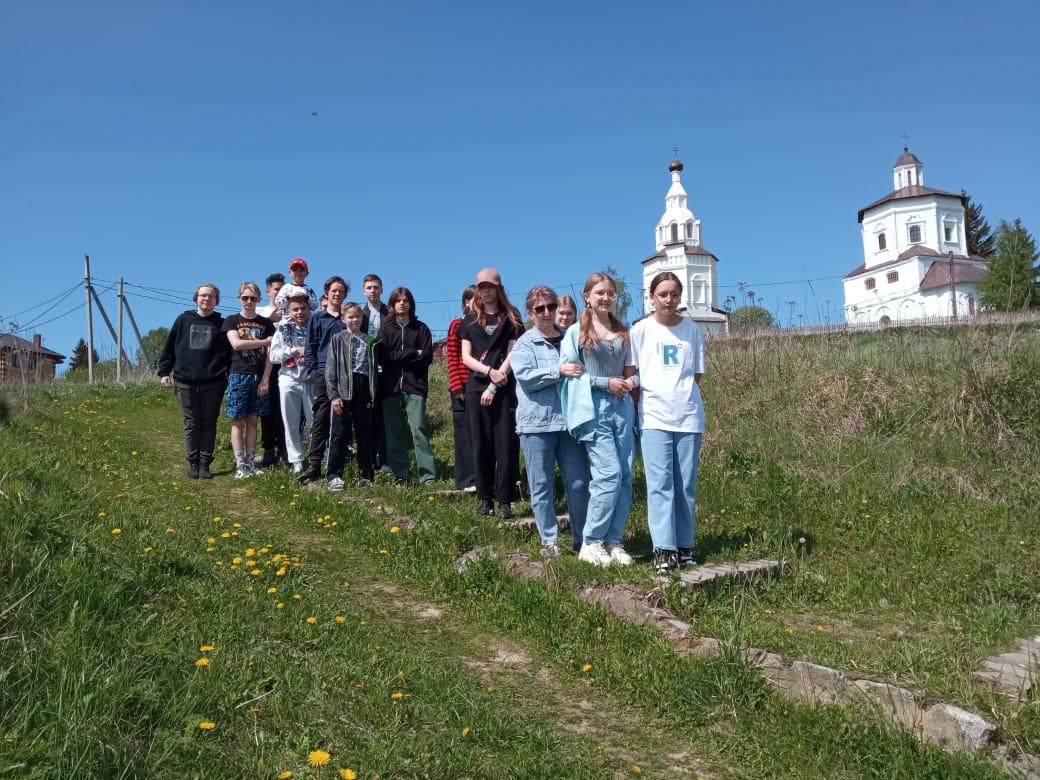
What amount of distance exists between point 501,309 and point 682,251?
265 ft

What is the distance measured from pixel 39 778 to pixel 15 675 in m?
0.72

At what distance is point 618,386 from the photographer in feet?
16.8

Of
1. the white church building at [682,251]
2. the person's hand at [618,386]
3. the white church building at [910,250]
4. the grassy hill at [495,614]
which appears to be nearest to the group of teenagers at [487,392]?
the person's hand at [618,386]

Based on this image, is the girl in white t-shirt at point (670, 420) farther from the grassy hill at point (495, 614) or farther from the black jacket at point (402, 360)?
the black jacket at point (402, 360)

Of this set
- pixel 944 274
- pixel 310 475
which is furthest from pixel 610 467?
pixel 944 274

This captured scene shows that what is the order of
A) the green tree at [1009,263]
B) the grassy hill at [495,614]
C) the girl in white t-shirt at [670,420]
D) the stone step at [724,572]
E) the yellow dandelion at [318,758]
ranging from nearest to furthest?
1. the yellow dandelion at [318,758]
2. the grassy hill at [495,614]
3. the stone step at [724,572]
4. the girl in white t-shirt at [670,420]
5. the green tree at [1009,263]

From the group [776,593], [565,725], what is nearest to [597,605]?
[565,725]

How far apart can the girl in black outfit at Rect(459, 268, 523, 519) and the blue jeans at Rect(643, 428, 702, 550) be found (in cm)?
147

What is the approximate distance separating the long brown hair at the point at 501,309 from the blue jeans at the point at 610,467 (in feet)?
5.23

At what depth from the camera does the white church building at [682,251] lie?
83.8 meters

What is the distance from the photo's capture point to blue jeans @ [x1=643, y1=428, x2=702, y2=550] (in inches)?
196

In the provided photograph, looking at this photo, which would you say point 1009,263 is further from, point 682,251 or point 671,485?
point 671,485

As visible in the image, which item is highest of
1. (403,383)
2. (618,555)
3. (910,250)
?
(910,250)

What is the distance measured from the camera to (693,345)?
5223 mm
